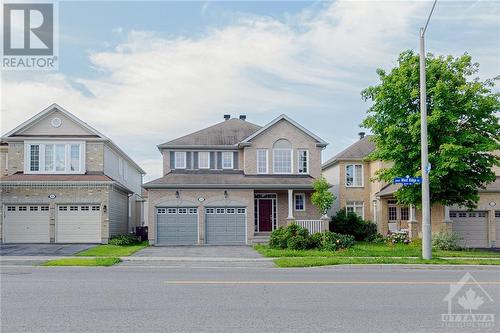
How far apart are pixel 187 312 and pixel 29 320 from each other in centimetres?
253

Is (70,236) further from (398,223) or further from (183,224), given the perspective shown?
(398,223)

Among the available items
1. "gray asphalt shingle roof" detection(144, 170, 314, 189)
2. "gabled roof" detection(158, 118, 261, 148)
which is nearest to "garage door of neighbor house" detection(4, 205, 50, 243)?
"gray asphalt shingle roof" detection(144, 170, 314, 189)

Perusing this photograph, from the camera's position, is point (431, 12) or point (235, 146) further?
point (235, 146)

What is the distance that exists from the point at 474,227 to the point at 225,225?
48.4 ft

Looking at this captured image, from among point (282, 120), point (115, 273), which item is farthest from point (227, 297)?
point (282, 120)

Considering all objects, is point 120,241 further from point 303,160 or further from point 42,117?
point 303,160

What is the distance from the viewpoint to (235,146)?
3453 cm

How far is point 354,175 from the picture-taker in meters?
38.8

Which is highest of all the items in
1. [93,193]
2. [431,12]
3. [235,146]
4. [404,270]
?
[431,12]

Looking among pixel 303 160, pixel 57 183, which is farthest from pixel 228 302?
pixel 303 160

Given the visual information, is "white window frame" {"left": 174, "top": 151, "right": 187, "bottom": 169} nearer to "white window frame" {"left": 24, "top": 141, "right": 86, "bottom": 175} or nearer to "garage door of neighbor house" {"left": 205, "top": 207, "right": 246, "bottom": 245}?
"garage door of neighbor house" {"left": 205, "top": 207, "right": 246, "bottom": 245}

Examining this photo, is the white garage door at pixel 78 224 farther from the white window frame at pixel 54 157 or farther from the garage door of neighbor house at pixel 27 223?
the white window frame at pixel 54 157

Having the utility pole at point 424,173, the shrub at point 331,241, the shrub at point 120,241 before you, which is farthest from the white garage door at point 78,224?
the utility pole at point 424,173

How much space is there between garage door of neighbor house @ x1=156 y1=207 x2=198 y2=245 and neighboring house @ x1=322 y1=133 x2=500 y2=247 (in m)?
10.6
